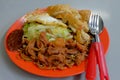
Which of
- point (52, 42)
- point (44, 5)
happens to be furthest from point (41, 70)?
point (44, 5)

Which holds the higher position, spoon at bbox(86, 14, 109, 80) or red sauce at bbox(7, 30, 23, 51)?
red sauce at bbox(7, 30, 23, 51)

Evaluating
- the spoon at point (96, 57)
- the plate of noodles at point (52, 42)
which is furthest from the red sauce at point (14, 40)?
the spoon at point (96, 57)

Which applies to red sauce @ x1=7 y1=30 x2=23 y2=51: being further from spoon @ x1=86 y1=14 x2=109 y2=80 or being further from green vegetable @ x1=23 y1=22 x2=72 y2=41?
spoon @ x1=86 y1=14 x2=109 y2=80

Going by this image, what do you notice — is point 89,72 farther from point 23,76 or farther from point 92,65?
point 23,76

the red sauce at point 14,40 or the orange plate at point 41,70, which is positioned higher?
the red sauce at point 14,40

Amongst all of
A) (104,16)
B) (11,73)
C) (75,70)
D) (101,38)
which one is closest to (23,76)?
(11,73)

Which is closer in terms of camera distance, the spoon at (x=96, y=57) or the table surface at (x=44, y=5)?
the spoon at (x=96, y=57)

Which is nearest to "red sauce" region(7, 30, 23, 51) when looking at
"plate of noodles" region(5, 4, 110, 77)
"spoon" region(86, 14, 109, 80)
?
"plate of noodles" region(5, 4, 110, 77)

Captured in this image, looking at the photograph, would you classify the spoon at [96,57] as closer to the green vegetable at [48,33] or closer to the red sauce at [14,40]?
the green vegetable at [48,33]
